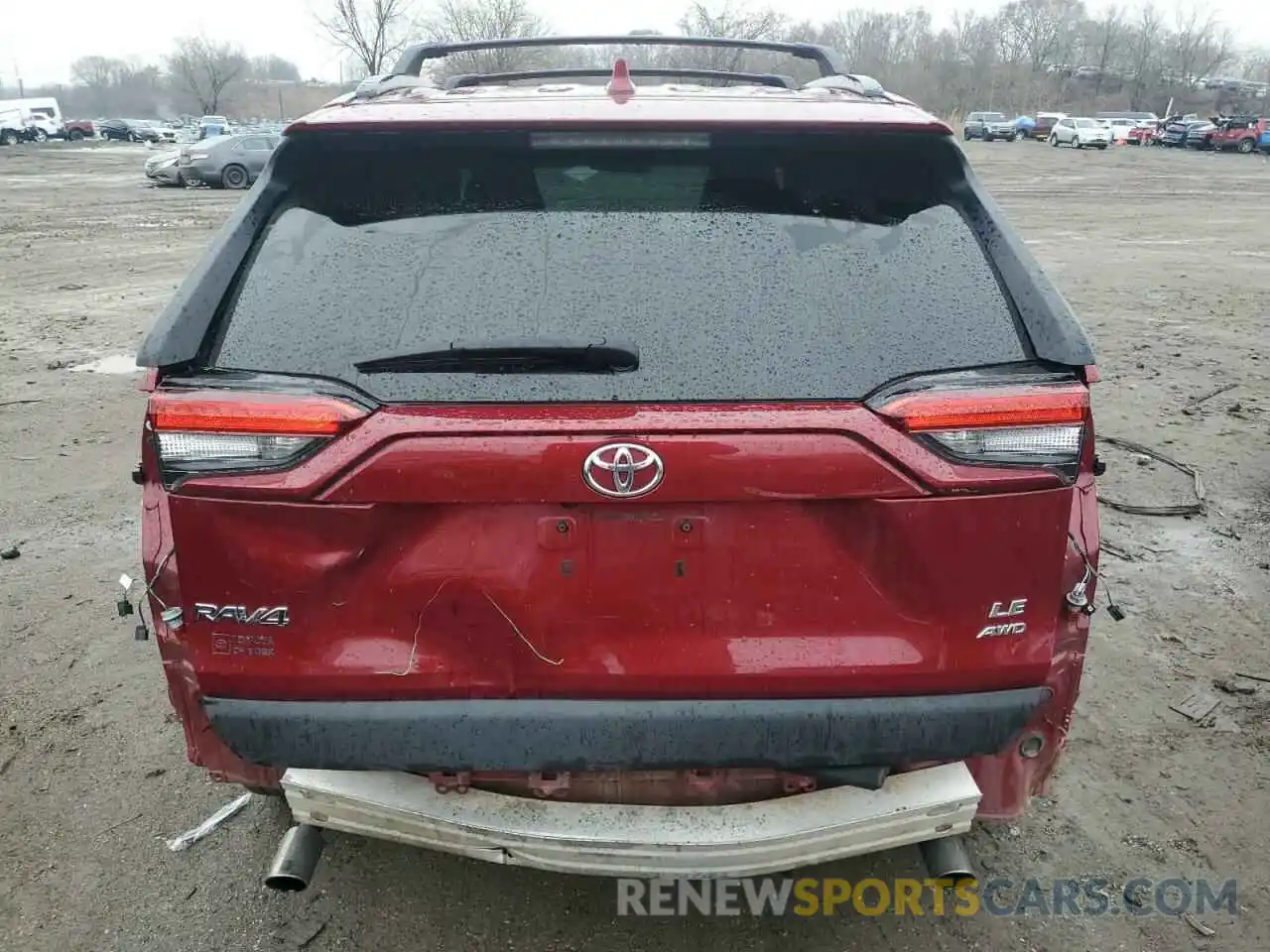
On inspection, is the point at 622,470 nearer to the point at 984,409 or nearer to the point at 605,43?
the point at 984,409

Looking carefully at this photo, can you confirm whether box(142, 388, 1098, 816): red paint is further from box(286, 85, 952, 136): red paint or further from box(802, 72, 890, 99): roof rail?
box(802, 72, 890, 99): roof rail

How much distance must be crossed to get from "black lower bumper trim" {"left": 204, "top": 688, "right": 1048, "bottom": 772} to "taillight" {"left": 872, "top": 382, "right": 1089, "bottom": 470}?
20.8 inches

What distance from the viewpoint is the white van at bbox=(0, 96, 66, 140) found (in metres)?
57.3

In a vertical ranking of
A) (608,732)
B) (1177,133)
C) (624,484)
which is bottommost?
(1177,133)

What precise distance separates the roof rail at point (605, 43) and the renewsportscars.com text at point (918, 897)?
2831mm

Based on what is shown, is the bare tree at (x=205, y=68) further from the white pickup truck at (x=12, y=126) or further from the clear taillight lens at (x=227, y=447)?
the clear taillight lens at (x=227, y=447)

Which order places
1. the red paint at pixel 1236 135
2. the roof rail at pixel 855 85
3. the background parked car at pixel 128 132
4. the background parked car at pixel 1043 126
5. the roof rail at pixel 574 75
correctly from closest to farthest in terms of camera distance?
the roof rail at pixel 855 85 < the roof rail at pixel 574 75 < the red paint at pixel 1236 135 < the background parked car at pixel 1043 126 < the background parked car at pixel 128 132

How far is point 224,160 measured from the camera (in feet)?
79.3

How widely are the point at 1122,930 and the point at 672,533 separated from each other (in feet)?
5.81

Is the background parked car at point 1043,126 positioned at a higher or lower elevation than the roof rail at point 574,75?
lower

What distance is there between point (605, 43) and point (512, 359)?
2510mm

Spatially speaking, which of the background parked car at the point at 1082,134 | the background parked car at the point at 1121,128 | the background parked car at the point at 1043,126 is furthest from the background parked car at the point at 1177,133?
the background parked car at the point at 1082,134

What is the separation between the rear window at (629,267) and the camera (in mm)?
1862

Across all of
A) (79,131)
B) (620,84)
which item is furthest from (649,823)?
(79,131)
